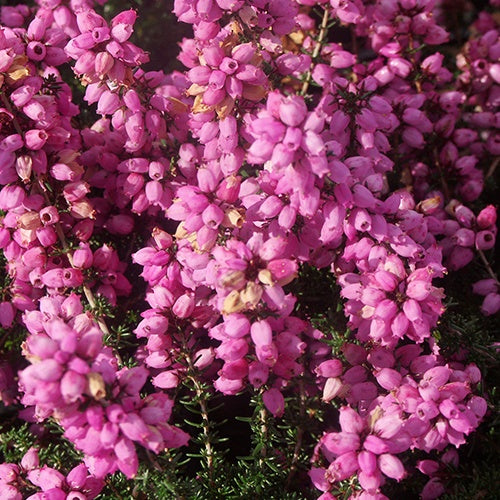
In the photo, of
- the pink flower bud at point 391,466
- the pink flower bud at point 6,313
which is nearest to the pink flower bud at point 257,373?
the pink flower bud at point 391,466

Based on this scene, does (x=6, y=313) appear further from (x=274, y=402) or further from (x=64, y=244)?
(x=274, y=402)

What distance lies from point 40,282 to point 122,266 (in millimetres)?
392

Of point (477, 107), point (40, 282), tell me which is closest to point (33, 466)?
point (40, 282)

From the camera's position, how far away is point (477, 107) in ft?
12.8

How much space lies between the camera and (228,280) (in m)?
1.98

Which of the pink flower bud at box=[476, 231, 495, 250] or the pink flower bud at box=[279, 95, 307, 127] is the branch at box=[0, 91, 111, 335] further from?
the pink flower bud at box=[476, 231, 495, 250]

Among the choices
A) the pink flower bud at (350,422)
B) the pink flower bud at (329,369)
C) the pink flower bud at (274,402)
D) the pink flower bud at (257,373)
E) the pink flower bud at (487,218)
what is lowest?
the pink flower bud at (274,402)

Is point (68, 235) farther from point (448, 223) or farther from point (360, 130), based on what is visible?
point (448, 223)

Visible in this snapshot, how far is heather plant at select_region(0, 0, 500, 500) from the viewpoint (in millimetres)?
2027

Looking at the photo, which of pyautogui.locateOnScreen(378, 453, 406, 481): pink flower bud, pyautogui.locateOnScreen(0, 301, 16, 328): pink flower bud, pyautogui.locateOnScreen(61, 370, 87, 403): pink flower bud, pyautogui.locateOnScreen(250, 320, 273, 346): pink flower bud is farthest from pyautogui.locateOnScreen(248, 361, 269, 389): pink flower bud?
pyautogui.locateOnScreen(0, 301, 16, 328): pink flower bud

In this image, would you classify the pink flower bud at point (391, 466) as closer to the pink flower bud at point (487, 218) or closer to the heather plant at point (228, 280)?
the heather plant at point (228, 280)

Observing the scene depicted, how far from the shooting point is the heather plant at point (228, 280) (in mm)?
2027

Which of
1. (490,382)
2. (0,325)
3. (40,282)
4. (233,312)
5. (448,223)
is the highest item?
(233,312)

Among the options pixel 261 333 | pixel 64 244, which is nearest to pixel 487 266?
pixel 261 333
